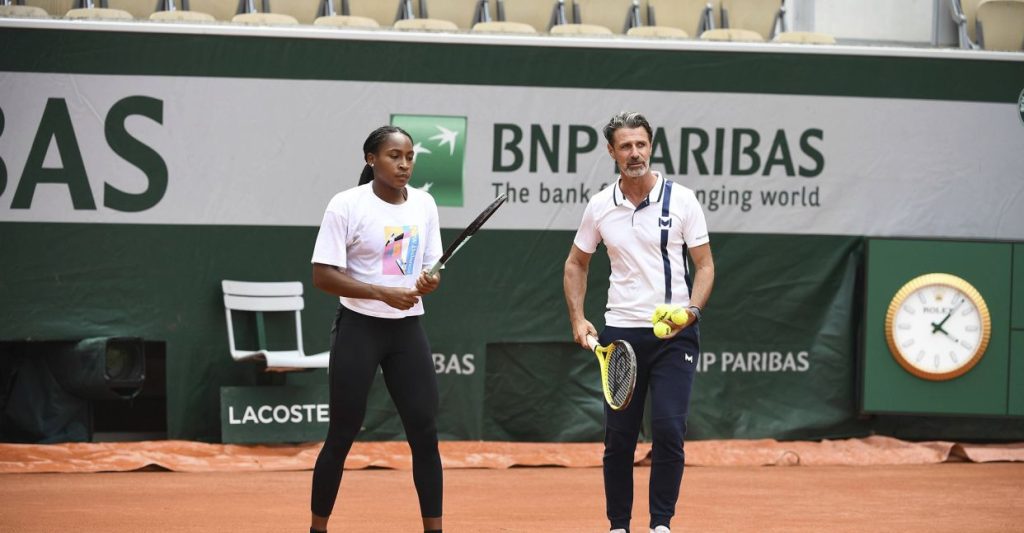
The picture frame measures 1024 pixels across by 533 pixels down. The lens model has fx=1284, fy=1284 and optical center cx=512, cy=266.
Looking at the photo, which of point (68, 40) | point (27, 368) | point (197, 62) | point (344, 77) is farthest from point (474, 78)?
point (27, 368)

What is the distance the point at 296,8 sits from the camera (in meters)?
10.3

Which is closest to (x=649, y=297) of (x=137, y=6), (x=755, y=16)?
(x=137, y=6)

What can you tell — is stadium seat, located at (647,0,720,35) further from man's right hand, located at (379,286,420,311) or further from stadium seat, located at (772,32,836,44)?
man's right hand, located at (379,286,420,311)

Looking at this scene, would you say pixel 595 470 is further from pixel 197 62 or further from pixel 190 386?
pixel 197 62

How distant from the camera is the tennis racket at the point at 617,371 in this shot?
16.0ft

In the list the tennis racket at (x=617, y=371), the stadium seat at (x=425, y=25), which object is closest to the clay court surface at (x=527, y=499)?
the tennis racket at (x=617, y=371)

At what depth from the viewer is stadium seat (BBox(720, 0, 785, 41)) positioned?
10.9 meters

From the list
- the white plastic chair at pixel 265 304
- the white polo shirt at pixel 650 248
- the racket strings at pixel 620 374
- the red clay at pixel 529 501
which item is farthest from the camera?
the white plastic chair at pixel 265 304

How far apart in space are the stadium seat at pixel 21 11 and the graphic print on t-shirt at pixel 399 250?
15.3 ft

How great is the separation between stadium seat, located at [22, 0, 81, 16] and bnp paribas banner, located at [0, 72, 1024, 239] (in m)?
1.20

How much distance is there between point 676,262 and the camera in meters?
5.13

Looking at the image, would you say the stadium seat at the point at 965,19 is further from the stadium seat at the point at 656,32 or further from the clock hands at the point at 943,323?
the clock hands at the point at 943,323

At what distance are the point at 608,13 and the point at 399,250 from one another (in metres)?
6.42

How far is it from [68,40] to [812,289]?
523 cm
